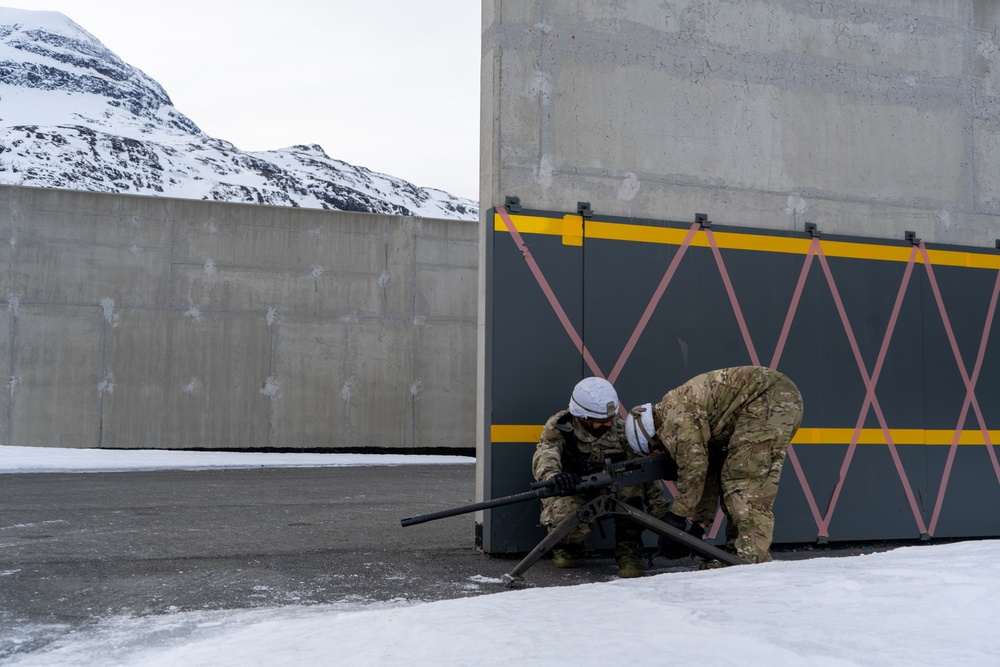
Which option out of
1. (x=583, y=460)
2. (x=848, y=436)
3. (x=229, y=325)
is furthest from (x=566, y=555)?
(x=229, y=325)

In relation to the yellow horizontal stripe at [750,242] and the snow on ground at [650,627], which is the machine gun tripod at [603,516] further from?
the yellow horizontal stripe at [750,242]

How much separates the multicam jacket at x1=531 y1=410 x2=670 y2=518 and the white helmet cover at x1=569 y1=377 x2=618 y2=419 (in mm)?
177

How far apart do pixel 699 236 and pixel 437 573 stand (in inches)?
137

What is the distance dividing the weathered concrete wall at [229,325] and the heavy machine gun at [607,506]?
11392mm

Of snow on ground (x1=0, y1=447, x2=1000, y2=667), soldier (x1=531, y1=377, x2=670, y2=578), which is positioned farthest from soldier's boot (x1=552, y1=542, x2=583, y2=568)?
snow on ground (x1=0, y1=447, x2=1000, y2=667)

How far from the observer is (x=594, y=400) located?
625 cm

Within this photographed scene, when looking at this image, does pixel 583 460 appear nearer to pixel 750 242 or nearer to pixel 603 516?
pixel 603 516

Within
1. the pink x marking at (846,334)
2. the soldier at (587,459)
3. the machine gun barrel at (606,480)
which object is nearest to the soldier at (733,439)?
the machine gun barrel at (606,480)

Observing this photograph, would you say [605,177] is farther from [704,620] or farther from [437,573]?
[704,620]

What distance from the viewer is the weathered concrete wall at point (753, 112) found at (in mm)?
7211

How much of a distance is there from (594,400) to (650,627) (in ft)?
8.92

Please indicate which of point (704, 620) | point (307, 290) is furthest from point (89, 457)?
point (704, 620)

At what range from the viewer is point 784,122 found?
8086mm

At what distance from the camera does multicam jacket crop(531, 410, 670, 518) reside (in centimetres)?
648
